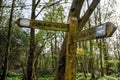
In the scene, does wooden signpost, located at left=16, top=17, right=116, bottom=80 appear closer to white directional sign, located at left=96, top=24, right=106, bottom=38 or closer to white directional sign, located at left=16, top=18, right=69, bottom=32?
white directional sign, located at left=16, top=18, right=69, bottom=32

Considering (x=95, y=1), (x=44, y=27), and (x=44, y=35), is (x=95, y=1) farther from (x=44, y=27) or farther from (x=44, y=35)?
(x=44, y=35)

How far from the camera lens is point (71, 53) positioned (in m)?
4.19

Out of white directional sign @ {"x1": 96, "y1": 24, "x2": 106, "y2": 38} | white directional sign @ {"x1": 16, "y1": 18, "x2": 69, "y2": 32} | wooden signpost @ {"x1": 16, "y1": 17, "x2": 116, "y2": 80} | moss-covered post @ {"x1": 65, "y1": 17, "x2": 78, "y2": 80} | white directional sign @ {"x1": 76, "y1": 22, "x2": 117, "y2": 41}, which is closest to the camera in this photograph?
white directional sign @ {"x1": 76, "y1": 22, "x2": 117, "y2": 41}

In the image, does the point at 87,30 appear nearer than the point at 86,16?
Yes

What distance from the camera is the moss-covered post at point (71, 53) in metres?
4.12

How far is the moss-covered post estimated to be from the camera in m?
4.12

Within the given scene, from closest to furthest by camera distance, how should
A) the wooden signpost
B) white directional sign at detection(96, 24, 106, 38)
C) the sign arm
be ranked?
white directional sign at detection(96, 24, 106, 38) → the wooden signpost → the sign arm

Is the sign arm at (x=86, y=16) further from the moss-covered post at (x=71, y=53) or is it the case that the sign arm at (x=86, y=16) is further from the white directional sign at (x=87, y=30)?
the white directional sign at (x=87, y=30)

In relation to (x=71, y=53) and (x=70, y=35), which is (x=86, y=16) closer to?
(x=70, y=35)

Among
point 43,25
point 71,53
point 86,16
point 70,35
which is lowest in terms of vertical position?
point 71,53

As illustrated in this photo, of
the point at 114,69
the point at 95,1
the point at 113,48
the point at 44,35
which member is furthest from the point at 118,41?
the point at 95,1

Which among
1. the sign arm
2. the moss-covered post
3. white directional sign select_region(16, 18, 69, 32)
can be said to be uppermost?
the sign arm

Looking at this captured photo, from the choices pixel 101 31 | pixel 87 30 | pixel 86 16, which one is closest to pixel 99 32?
pixel 101 31

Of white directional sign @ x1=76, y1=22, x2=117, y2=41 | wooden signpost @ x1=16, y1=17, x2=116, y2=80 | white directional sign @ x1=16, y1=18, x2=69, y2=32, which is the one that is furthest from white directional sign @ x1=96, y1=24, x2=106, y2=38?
white directional sign @ x1=16, y1=18, x2=69, y2=32
